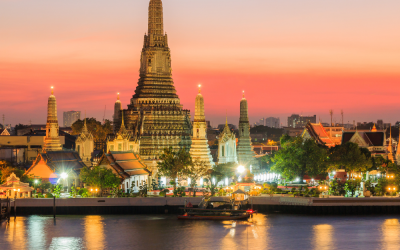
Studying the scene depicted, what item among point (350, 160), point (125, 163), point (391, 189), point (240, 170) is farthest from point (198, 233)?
point (350, 160)

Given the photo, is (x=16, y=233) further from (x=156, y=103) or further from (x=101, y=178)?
(x=156, y=103)

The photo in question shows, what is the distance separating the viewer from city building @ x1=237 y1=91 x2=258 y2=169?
348 feet

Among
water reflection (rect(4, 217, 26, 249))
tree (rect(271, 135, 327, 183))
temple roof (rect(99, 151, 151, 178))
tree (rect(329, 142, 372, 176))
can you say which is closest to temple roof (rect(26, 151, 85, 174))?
temple roof (rect(99, 151, 151, 178))

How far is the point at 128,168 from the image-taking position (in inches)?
3428

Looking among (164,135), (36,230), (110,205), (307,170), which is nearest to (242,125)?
(164,135)

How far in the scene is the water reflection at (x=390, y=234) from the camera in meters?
59.4

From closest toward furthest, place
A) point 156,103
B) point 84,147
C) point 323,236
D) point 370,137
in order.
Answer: point 323,236
point 84,147
point 156,103
point 370,137

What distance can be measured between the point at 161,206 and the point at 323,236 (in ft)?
63.2

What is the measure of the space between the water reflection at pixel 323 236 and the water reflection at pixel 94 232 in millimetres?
17224

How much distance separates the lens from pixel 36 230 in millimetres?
66188

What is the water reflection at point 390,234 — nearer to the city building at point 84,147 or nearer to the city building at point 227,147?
the city building at point 227,147

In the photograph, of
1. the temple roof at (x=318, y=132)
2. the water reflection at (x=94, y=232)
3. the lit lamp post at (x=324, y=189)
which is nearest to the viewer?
the water reflection at (x=94, y=232)

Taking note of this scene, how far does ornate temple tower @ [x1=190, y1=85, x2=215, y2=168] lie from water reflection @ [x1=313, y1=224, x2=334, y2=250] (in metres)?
29.9

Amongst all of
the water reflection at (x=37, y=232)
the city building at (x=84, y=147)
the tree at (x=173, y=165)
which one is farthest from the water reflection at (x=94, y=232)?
the city building at (x=84, y=147)
